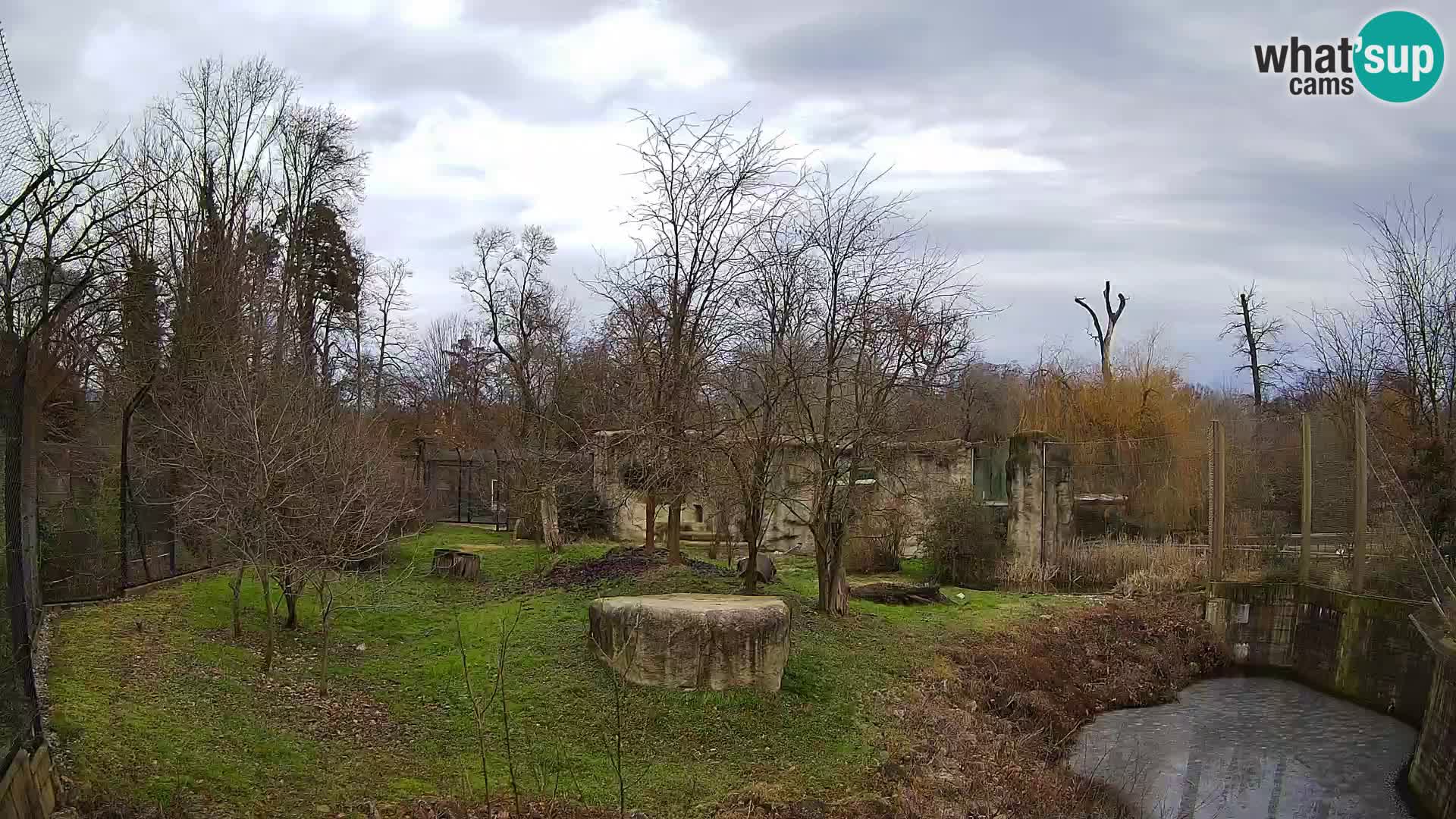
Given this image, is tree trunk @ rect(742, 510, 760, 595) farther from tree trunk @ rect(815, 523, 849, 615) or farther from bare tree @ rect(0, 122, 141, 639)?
bare tree @ rect(0, 122, 141, 639)

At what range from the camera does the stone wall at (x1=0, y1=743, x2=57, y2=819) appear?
4637mm

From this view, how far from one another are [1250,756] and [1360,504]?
4226mm

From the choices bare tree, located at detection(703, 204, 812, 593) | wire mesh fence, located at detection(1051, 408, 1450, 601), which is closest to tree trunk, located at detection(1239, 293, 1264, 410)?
wire mesh fence, located at detection(1051, 408, 1450, 601)

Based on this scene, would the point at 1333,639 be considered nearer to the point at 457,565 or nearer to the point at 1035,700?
the point at 1035,700

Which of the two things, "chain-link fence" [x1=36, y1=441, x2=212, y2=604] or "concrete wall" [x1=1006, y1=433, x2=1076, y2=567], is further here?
"concrete wall" [x1=1006, y1=433, x2=1076, y2=567]

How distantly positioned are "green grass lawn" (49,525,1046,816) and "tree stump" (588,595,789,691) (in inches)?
6.0

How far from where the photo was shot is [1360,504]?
13195mm

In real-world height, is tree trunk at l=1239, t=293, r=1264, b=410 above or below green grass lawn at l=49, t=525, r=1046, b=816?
above

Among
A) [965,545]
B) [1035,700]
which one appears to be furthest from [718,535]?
[1035,700]

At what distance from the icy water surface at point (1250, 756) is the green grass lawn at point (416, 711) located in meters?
2.39

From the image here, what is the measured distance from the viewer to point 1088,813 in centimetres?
848

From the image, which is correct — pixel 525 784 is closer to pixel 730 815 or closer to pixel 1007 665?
pixel 730 815

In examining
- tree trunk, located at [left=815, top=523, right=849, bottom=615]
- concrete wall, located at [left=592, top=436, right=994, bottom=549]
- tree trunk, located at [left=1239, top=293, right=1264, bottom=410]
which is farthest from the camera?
tree trunk, located at [left=1239, top=293, right=1264, bottom=410]

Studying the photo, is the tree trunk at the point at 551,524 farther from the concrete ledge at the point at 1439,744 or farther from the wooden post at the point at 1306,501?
the concrete ledge at the point at 1439,744
